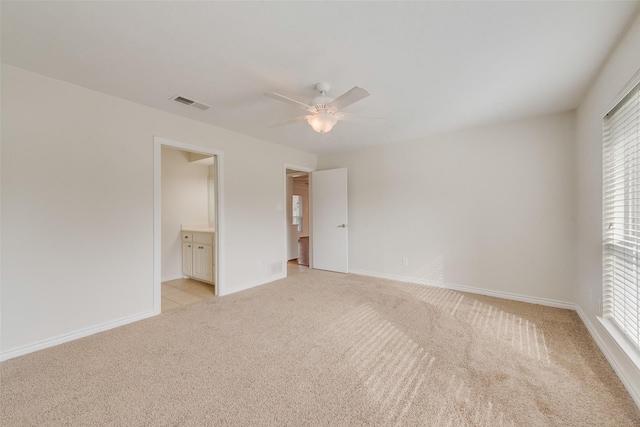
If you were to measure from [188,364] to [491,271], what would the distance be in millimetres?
3698

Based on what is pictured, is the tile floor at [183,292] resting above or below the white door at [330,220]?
below

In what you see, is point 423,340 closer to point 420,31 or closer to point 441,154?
point 420,31

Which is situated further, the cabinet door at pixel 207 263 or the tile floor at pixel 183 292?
the cabinet door at pixel 207 263

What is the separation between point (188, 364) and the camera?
192 cm

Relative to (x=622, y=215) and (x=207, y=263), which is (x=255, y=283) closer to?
(x=207, y=263)

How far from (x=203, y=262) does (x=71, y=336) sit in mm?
1868

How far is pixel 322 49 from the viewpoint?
181cm

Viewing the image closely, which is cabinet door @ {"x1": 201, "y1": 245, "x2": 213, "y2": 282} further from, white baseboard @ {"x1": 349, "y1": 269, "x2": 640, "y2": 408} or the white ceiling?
white baseboard @ {"x1": 349, "y1": 269, "x2": 640, "y2": 408}

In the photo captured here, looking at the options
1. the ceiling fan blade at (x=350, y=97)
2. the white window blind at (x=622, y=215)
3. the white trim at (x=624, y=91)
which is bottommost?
the white window blind at (x=622, y=215)

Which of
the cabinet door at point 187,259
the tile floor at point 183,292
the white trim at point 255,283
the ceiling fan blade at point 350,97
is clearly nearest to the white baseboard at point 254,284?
the white trim at point 255,283

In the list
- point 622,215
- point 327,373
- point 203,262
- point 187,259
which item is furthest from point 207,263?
point 622,215

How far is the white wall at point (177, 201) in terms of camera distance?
4398mm

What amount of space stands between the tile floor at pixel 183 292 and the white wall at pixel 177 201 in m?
0.39

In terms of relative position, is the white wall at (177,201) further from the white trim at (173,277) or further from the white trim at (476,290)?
the white trim at (476,290)
